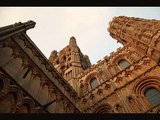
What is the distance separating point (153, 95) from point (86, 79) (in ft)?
28.6

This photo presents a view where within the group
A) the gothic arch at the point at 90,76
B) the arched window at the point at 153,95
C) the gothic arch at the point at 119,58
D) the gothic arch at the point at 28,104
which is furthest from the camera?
the gothic arch at the point at 90,76

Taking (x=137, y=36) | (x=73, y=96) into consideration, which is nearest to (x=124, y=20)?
(x=137, y=36)

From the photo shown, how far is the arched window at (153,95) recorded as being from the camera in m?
13.6

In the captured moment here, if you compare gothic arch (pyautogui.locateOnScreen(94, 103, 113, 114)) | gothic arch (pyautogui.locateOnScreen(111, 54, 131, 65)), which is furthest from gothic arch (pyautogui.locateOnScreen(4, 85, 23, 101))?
gothic arch (pyautogui.locateOnScreen(111, 54, 131, 65))

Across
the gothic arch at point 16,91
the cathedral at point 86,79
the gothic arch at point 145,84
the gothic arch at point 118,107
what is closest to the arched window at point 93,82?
the cathedral at point 86,79

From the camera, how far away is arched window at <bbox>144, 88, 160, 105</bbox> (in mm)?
13567

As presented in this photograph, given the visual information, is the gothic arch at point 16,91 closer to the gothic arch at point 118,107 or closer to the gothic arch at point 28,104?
the gothic arch at point 28,104

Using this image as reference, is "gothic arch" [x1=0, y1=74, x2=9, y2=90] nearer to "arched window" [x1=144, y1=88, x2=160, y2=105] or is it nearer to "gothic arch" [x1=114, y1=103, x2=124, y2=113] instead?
"gothic arch" [x1=114, y1=103, x2=124, y2=113]

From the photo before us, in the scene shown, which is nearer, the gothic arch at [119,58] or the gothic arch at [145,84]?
the gothic arch at [145,84]

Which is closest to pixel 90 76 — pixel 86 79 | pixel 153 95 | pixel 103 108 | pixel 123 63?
pixel 86 79

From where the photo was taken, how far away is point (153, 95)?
46.0 ft
